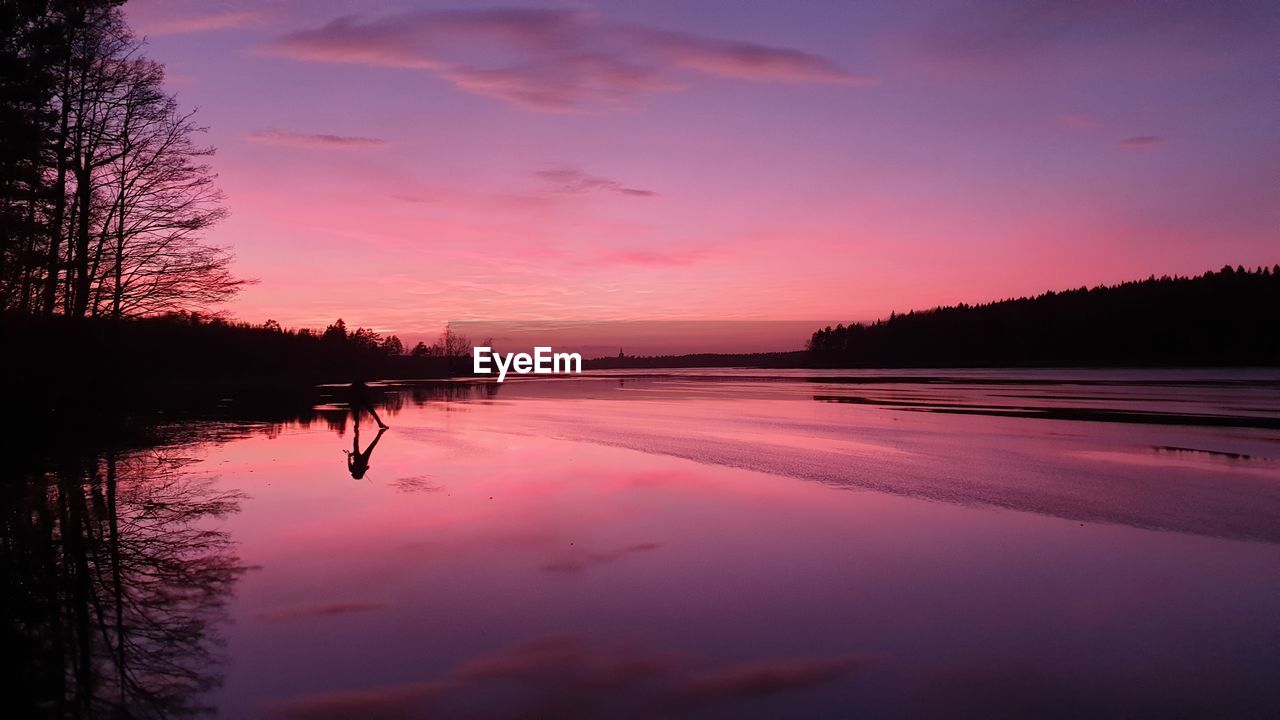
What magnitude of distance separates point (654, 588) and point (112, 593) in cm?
511

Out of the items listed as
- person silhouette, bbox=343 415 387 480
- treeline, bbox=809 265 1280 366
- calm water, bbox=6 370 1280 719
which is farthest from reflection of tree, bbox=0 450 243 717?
treeline, bbox=809 265 1280 366

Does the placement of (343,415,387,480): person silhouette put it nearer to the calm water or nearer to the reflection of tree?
the calm water

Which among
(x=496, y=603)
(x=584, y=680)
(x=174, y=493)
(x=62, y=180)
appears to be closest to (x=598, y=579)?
(x=496, y=603)

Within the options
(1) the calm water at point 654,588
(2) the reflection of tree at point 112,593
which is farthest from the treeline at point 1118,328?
(2) the reflection of tree at point 112,593

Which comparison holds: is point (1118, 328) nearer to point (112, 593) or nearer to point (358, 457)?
point (358, 457)

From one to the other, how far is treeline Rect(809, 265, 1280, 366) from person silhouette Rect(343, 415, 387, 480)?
121m

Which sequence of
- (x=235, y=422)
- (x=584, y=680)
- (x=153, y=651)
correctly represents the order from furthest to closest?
(x=235, y=422) → (x=153, y=651) → (x=584, y=680)

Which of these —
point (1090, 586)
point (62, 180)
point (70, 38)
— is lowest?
point (1090, 586)

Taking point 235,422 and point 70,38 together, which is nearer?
point 70,38

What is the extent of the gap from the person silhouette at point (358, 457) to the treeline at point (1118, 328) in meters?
121

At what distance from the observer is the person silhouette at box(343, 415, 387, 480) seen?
49.2 ft

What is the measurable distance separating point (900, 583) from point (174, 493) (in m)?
11.2

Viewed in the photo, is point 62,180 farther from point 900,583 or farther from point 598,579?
point 900,583

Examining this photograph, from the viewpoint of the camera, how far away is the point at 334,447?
1933cm
